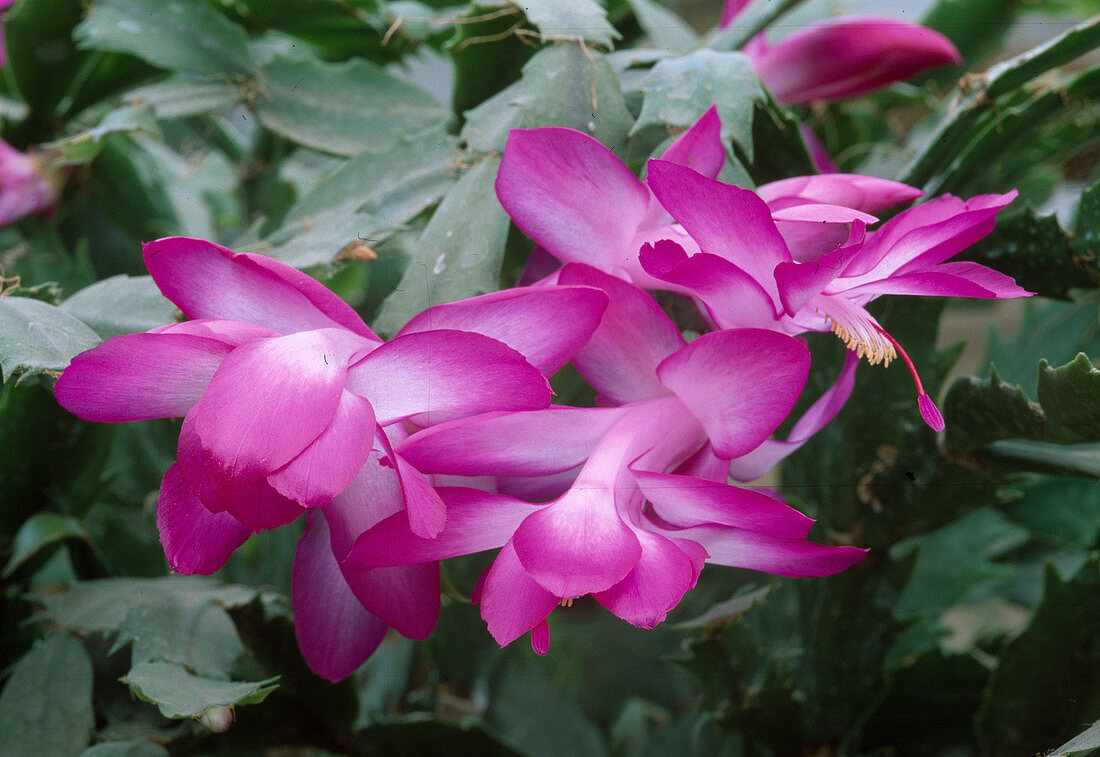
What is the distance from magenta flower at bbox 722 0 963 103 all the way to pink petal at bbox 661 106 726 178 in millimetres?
268

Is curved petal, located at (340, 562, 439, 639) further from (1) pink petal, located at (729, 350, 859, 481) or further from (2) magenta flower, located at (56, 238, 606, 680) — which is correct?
(1) pink petal, located at (729, 350, 859, 481)

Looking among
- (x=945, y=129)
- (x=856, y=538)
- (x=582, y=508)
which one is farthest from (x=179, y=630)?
(x=945, y=129)

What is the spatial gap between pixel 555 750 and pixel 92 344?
504 millimetres

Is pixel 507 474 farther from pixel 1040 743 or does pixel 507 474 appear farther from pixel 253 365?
pixel 1040 743

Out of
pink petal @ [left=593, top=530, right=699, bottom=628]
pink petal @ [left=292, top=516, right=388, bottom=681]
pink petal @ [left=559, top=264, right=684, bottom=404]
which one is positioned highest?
pink petal @ [left=559, top=264, right=684, bottom=404]

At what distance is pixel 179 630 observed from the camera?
471 mm

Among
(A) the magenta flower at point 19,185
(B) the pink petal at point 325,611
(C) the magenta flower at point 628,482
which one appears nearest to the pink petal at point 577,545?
(C) the magenta flower at point 628,482

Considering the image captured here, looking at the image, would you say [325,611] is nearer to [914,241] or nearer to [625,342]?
[625,342]

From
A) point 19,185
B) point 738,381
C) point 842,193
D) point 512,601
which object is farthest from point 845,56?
point 19,185

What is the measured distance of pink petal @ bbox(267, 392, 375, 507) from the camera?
272 millimetres

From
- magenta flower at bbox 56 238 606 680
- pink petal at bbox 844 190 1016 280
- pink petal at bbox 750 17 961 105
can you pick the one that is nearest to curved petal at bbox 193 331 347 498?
magenta flower at bbox 56 238 606 680

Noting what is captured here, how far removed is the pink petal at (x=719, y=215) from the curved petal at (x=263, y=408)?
15 cm

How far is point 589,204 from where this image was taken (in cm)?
37

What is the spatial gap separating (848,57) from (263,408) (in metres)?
0.54
